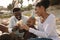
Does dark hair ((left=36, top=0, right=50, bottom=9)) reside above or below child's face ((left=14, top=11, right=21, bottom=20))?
above

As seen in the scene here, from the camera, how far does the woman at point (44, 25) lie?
8.16 feet

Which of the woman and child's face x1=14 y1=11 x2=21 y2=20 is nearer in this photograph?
the woman

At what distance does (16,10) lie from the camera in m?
3.05

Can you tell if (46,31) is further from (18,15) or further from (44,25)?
(18,15)

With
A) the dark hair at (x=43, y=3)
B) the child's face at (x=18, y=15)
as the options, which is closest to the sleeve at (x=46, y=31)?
the dark hair at (x=43, y=3)

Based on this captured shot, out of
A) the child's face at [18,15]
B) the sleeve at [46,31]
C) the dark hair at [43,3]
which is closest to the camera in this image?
the sleeve at [46,31]

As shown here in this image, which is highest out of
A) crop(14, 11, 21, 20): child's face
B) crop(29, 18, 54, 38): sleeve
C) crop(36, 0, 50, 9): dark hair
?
crop(36, 0, 50, 9): dark hair

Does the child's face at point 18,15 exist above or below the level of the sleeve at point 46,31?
above

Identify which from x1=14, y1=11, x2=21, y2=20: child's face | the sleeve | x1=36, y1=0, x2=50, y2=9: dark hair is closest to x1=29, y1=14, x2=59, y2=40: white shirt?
the sleeve

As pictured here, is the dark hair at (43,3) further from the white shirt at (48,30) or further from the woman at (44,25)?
the white shirt at (48,30)

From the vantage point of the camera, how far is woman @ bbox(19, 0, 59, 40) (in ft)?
8.16

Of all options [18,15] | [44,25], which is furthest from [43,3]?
[18,15]

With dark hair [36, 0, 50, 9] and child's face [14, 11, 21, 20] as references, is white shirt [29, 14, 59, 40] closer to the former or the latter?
dark hair [36, 0, 50, 9]

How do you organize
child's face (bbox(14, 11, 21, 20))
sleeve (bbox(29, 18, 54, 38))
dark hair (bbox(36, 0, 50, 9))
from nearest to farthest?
sleeve (bbox(29, 18, 54, 38)) < dark hair (bbox(36, 0, 50, 9)) < child's face (bbox(14, 11, 21, 20))
